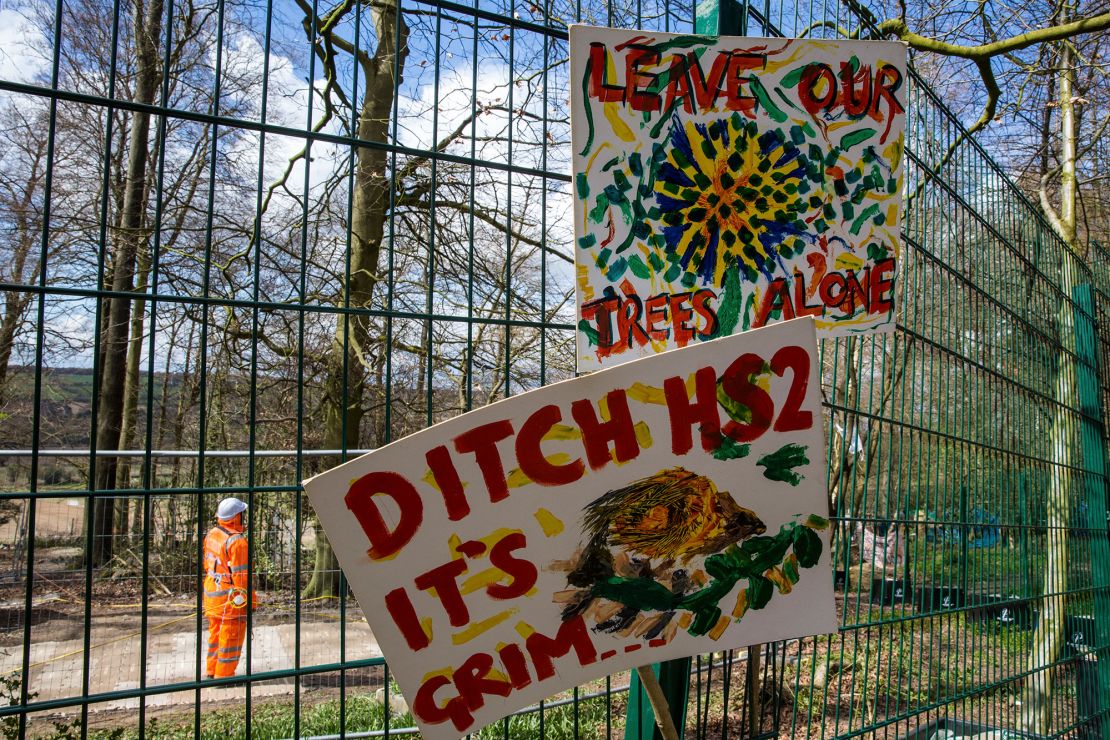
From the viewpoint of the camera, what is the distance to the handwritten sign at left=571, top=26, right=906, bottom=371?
211 cm

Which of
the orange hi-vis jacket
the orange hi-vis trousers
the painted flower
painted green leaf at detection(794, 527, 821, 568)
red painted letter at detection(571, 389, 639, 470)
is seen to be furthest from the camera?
the orange hi-vis jacket

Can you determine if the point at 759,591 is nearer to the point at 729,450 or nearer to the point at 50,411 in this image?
A: the point at 729,450

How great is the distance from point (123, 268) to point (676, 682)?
6.94 metres

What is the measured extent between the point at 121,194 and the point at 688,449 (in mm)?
9426

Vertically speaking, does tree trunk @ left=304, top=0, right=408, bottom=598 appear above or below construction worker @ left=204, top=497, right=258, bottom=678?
above

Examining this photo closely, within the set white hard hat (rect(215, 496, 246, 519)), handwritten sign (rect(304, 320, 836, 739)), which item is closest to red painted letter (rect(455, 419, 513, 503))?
handwritten sign (rect(304, 320, 836, 739))

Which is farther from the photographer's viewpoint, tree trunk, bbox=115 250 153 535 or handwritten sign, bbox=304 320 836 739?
tree trunk, bbox=115 250 153 535

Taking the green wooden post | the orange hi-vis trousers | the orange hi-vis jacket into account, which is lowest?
the orange hi-vis trousers

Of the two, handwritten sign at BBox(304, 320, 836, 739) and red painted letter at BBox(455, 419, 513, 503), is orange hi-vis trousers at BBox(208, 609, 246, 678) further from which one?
red painted letter at BBox(455, 419, 513, 503)

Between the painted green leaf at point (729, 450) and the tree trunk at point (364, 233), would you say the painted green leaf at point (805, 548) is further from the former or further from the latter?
the tree trunk at point (364, 233)

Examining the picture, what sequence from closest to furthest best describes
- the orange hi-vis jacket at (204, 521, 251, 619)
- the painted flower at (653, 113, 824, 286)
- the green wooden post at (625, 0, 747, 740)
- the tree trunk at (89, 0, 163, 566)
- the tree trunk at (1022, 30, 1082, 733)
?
the painted flower at (653, 113, 824, 286)
the green wooden post at (625, 0, 747, 740)
the tree trunk at (1022, 30, 1082, 733)
the tree trunk at (89, 0, 163, 566)
the orange hi-vis jacket at (204, 521, 251, 619)

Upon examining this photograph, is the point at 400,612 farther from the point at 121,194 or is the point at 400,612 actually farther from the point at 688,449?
the point at 121,194

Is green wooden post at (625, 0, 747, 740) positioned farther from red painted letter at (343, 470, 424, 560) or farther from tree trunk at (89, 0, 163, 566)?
tree trunk at (89, 0, 163, 566)

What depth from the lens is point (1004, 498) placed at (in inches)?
164
